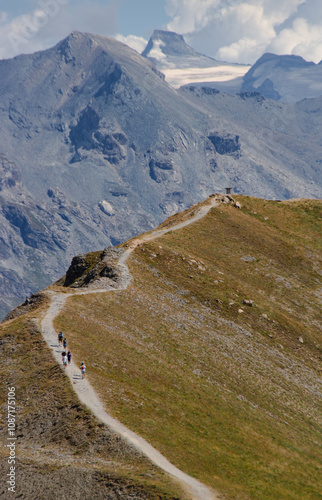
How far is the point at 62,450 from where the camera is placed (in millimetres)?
49344

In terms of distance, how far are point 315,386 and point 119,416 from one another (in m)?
38.3

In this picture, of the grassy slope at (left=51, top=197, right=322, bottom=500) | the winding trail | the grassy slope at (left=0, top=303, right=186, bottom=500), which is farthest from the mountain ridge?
the winding trail

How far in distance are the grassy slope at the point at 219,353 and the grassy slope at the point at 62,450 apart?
3.78 metres

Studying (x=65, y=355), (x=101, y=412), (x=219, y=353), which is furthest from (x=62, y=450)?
(x=219, y=353)

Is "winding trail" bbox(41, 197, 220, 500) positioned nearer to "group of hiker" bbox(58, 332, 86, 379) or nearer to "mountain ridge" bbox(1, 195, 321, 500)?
"group of hiker" bbox(58, 332, 86, 379)

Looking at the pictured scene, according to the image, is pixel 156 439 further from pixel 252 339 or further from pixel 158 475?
pixel 252 339

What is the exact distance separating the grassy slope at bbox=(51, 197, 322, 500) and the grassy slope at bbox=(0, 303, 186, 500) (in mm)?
3783

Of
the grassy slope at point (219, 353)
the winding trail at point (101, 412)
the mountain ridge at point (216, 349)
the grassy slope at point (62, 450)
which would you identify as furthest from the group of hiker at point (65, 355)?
the mountain ridge at point (216, 349)

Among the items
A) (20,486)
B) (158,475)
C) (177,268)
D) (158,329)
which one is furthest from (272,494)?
(177,268)

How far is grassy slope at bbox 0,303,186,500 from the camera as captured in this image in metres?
44.7

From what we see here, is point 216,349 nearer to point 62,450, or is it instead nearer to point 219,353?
point 219,353

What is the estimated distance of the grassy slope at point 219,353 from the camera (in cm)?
5356

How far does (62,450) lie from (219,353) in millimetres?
34152

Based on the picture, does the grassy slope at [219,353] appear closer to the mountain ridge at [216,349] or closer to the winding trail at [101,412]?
the mountain ridge at [216,349]
